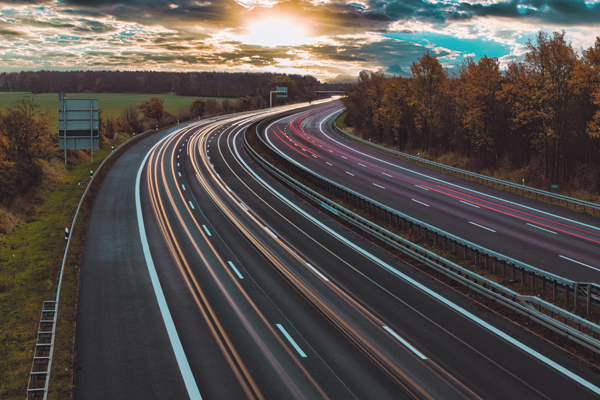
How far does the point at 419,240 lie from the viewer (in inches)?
925

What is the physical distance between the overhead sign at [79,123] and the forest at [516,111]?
37.7m

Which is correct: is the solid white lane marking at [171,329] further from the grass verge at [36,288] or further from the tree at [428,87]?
the tree at [428,87]

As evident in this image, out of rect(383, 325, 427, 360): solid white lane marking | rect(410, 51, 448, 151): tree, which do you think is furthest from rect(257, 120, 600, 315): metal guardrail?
rect(410, 51, 448, 151): tree

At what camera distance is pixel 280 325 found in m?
14.5

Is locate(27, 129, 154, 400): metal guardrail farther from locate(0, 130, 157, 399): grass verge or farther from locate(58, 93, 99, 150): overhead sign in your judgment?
locate(58, 93, 99, 150): overhead sign

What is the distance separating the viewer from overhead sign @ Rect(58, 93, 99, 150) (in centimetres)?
4041

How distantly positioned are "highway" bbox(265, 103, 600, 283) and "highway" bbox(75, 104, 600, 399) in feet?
19.4

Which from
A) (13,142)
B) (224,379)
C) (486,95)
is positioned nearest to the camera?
(224,379)

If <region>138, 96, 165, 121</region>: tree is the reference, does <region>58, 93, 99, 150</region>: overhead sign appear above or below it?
below

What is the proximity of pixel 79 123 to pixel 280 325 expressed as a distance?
34855 mm

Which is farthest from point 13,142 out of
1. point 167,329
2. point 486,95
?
point 486,95

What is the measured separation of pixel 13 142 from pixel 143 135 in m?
28.3

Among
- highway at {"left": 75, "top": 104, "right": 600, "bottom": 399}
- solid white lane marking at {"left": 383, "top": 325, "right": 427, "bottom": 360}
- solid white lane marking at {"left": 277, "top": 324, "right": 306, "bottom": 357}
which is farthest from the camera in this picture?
solid white lane marking at {"left": 277, "top": 324, "right": 306, "bottom": 357}

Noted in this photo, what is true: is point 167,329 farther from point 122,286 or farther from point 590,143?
point 590,143
